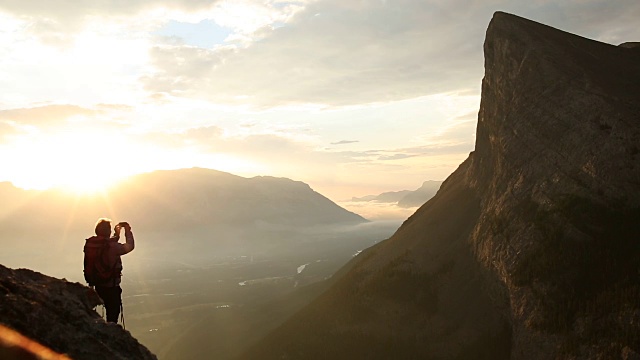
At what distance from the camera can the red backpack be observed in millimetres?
15031

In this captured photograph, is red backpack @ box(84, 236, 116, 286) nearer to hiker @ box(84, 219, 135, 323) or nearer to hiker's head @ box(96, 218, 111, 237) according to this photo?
hiker @ box(84, 219, 135, 323)

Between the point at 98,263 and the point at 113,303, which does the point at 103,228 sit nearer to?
the point at 98,263

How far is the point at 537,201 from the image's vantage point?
78.9 meters

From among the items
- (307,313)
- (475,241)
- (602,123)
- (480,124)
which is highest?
(480,124)

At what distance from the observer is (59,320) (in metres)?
9.66

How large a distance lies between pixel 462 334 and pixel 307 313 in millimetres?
52639

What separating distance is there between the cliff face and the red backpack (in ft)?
175

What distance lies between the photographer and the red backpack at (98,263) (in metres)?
15.0

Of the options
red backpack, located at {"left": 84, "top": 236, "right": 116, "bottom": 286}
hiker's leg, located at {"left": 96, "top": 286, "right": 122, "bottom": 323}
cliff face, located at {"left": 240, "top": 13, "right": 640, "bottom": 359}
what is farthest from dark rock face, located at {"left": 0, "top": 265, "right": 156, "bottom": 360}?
cliff face, located at {"left": 240, "top": 13, "right": 640, "bottom": 359}

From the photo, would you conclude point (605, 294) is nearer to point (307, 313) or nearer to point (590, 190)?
point (590, 190)

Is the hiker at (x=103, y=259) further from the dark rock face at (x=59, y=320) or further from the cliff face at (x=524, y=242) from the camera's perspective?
the cliff face at (x=524, y=242)

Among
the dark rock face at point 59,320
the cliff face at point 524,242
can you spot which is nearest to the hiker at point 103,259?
the dark rock face at point 59,320

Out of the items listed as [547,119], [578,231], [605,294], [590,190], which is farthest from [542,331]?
[547,119]

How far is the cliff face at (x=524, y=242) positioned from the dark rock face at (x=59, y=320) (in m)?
54.1
